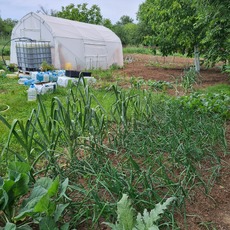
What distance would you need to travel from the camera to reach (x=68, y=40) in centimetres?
957

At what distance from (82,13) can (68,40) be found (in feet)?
48.4

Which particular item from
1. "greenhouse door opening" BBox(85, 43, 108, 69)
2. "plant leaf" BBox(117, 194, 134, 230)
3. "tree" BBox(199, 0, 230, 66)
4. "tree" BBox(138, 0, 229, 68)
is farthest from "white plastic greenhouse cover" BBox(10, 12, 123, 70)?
"plant leaf" BBox(117, 194, 134, 230)

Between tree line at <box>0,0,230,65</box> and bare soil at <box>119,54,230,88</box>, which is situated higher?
tree line at <box>0,0,230,65</box>

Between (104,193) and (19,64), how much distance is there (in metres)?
8.60

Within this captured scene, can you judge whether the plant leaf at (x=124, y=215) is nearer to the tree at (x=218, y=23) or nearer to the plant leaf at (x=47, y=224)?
the plant leaf at (x=47, y=224)

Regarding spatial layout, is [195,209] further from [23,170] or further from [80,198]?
[23,170]

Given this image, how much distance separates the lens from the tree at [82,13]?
73.6 feet

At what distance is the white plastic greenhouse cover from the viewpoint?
9359mm

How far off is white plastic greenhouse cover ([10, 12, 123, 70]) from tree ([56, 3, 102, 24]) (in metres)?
11.9

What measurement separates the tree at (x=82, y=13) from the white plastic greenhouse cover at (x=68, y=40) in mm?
11865

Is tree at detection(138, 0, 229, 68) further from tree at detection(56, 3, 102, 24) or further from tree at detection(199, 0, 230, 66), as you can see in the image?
tree at detection(56, 3, 102, 24)

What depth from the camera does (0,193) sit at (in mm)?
1282

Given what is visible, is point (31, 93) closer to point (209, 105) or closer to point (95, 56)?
point (209, 105)

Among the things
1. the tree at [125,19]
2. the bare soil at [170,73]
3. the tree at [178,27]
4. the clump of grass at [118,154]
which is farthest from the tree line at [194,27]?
the tree at [125,19]
